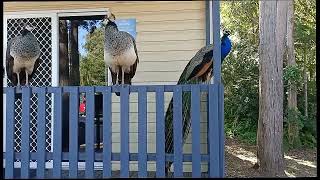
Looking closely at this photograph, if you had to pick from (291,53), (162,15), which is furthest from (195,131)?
(291,53)

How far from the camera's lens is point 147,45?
5.64m

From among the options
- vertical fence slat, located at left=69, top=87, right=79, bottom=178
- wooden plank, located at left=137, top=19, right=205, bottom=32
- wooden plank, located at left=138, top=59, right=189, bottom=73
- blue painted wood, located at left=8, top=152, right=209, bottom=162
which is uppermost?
wooden plank, located at left=137, top=19, right=205, bottom=32

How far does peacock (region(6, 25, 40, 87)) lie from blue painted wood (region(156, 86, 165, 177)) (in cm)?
154

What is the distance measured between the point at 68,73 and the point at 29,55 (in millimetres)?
1561

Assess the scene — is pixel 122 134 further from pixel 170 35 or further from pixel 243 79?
pixel 243 79

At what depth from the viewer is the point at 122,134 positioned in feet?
12.3

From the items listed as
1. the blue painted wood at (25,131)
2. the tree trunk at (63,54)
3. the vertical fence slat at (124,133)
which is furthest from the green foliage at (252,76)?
the blue painted wood at (25,131)

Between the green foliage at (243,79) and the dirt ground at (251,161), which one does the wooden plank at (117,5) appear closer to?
the dirt ground at (251,161)

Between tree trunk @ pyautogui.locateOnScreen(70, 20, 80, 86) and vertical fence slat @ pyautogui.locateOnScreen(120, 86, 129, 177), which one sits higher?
tree trunk @ pyautogui.locateOnScreen(70, 20, 80, 86)

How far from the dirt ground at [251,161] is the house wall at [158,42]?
2.45 m

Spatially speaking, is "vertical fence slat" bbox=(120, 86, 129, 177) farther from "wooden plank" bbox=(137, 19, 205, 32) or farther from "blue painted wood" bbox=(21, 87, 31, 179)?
"wooden plank" bbox=(137, 19, 205, 32)

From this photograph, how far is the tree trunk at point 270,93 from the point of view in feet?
24.5

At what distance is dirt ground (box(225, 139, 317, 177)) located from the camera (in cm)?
768

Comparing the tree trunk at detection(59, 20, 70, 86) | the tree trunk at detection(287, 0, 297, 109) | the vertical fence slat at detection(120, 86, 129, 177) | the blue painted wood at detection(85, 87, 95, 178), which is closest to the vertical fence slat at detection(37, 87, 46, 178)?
the blue painted wood at detection(85, 87, 95, 178)
